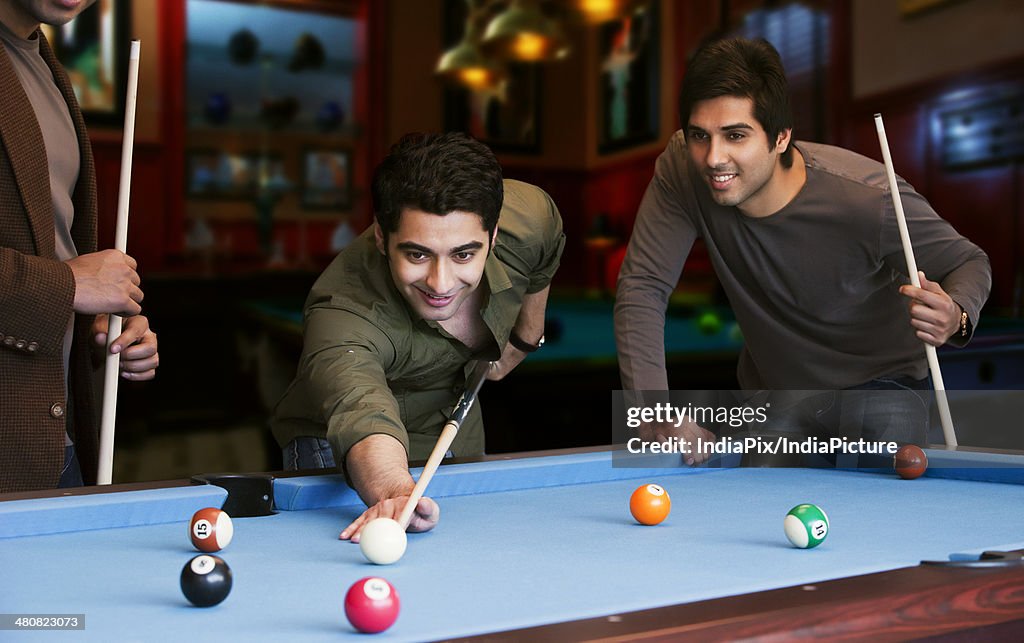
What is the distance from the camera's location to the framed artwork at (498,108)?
788cm

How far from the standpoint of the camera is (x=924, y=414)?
236 cm

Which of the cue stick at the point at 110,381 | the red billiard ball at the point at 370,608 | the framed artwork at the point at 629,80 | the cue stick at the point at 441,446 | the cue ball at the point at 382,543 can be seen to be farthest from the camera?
the framed artwork at the point at 629,80

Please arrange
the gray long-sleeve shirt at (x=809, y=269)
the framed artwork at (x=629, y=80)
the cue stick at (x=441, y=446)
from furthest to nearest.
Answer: the framed artwork at (x=629, y=80) < the gray long-sleeve shirt at (x=809, y=269) < the cue stick at (x=441, y=446)

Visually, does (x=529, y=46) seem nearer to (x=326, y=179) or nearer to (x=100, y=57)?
(x=326, y=179)

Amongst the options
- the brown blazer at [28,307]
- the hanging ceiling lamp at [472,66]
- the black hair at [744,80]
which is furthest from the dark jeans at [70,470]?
the hanging ceiling lamp at [472,66]

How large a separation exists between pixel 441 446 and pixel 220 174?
6.04 meters

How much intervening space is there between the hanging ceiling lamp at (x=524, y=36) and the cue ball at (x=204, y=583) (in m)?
4.17

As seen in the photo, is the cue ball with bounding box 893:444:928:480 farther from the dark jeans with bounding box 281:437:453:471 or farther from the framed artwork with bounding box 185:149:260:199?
the framed artwork with bounding box 185:149:260:199

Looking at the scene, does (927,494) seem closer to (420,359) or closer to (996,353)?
(420,359)

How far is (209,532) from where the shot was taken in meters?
1.26

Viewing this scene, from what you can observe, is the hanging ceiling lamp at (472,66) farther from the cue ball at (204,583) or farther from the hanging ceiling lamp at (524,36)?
the cue ball at (204,583)

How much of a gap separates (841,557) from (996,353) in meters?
2.42

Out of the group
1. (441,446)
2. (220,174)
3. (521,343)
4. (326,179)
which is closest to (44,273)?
(441,446)

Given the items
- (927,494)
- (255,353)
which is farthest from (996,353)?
(255,353)
